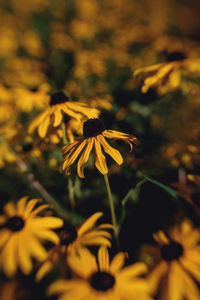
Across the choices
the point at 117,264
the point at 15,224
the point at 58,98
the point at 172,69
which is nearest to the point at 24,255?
the point at 15,224

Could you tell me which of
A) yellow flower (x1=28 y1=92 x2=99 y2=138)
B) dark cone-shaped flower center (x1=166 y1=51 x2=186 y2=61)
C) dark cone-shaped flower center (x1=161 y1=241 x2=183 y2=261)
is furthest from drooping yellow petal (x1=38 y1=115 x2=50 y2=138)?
dark cone-shaped flower center (x1=166 y1=51 x2=186 y2=61)

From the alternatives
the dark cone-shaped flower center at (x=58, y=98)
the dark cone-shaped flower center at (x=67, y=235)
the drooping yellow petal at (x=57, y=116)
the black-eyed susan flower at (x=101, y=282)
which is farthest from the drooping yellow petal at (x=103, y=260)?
the dark cone-shaped flower center at (x=58, y=98)

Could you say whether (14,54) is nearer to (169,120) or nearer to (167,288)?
(169,120)

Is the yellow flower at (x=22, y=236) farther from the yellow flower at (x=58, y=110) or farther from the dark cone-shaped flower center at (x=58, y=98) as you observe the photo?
the dark cone-shaped flower center at (x=58, y=98)

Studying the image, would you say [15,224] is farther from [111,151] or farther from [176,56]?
[176,56]

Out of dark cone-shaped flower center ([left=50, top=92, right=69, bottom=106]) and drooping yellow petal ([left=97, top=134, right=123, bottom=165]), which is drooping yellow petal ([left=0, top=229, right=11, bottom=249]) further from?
dark cone-shaped flower center ([left=50, top=92, right=69, bottom=106])

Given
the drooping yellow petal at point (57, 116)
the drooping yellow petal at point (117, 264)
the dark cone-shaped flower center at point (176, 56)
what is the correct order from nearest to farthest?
1. the drooping yellow petal at point (117, 264)
2. the drooping yellow petal at point (57, 116)
3. the dark cone-shaped flower center at point (176, 56)
